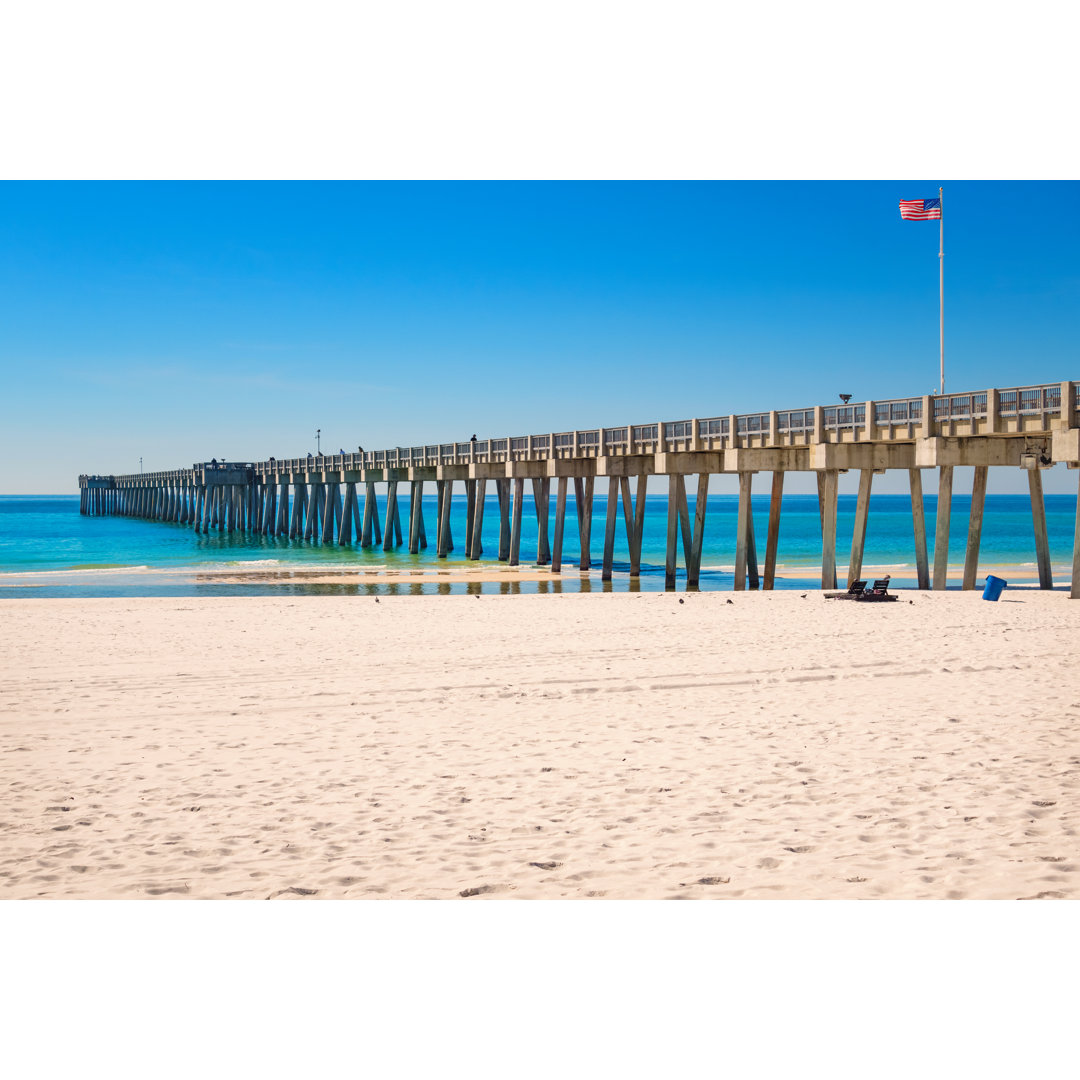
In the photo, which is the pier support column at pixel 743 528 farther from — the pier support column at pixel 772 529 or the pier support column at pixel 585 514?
the pier support column at pixel 585 514

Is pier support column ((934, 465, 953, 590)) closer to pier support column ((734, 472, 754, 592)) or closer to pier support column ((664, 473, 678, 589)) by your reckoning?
pier support column ((734, 472, 754, 592))

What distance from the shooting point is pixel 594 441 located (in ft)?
107

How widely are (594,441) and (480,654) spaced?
20.0m

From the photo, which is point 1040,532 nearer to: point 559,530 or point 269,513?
point 559,530

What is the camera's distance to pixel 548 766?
305 inches

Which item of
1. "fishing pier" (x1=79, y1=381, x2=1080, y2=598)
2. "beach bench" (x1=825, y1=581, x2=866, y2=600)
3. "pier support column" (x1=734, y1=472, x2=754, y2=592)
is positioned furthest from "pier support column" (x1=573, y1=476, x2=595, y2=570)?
"beach bench" (x1=825, y1=581, x2=866, y2=600)

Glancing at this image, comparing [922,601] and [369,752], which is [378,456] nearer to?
[922,601]

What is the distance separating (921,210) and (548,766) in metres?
20.2

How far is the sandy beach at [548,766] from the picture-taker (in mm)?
5582

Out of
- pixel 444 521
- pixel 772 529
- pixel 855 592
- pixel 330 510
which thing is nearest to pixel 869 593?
pixel 855 592

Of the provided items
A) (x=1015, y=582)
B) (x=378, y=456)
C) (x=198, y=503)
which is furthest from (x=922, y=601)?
(x=198, y=503)

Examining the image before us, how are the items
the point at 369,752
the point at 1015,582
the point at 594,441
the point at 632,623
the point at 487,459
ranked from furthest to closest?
the point at 487,459 < the point at 594,441 < the point at 1015,582 < the point at 632,623 < the point at 369,752

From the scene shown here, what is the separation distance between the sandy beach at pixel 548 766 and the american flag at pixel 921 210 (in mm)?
12465
